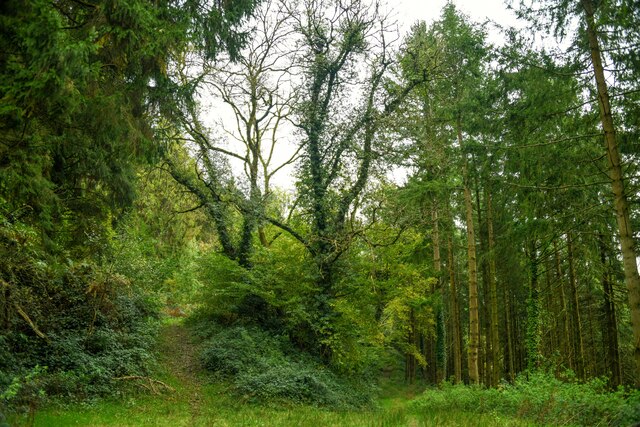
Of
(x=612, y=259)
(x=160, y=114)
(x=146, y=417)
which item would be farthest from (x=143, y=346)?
(x=612, y=259)

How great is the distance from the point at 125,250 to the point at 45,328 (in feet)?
13.9

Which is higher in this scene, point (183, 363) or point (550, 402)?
point (183, 363)

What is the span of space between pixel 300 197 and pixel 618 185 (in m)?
10.4

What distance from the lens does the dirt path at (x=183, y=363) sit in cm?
1086

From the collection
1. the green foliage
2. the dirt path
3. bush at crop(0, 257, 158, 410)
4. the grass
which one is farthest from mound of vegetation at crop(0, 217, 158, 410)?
the green foliage

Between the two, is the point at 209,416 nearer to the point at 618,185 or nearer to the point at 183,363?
the point at 183,363

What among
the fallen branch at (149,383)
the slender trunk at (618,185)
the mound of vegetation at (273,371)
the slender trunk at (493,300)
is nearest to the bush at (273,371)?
the mound of vegetation at (273,371)

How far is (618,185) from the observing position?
8.64 m

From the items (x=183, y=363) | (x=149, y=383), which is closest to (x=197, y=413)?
(x=149, y=383)

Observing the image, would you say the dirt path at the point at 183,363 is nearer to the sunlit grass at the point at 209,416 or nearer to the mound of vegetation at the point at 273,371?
the sunlit grass at the point at 209,416

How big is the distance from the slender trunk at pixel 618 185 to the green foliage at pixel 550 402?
0.97 metres

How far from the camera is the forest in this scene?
24.7 feet

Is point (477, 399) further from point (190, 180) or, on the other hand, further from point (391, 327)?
point (190, 180)

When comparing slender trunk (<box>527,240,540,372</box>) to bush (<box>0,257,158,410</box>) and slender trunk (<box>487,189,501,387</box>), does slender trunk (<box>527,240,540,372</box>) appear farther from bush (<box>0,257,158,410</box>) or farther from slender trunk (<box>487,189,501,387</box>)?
bush (<box>0,257,158,410</box>)
